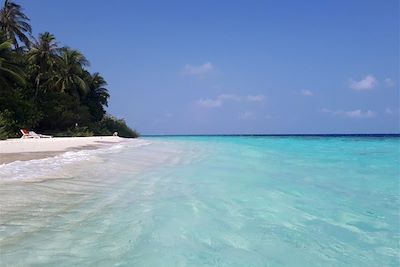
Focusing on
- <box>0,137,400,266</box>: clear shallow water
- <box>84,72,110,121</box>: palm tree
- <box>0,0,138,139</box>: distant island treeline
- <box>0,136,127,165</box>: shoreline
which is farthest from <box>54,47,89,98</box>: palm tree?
<box>0,137,400,266</box>: clear shallow water

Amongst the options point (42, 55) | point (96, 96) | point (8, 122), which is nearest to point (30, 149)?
point (8, 122)

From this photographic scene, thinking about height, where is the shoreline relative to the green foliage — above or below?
below

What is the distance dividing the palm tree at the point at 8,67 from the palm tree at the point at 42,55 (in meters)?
7.39

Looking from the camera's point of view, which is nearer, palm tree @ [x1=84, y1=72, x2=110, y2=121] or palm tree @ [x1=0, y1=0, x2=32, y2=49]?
palm tree @ [x1=0, y1=0, x2=32, y2=49]

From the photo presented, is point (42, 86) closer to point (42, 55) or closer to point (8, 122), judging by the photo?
point (42, 55)

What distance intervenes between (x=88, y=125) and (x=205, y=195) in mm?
33936

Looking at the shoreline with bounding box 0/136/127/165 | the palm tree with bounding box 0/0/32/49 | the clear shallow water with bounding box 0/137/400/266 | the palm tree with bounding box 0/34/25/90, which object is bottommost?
the clear shallow water with bounding box 0/137/400/266

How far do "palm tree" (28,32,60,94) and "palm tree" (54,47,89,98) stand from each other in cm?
73

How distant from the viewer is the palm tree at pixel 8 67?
22231mm

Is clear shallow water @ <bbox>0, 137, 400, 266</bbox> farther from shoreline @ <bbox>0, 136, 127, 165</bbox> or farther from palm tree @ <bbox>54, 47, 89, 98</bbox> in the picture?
palm tree @ <bbox>54, 47, 89, 98</bbox>

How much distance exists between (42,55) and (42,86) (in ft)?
9.13

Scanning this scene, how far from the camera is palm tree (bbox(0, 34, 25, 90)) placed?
22231 mm

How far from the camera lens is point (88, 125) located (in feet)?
122

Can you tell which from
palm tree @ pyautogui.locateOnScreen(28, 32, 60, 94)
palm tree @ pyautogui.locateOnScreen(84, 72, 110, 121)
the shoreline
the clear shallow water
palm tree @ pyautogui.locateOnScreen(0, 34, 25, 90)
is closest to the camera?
the clear shallow water
